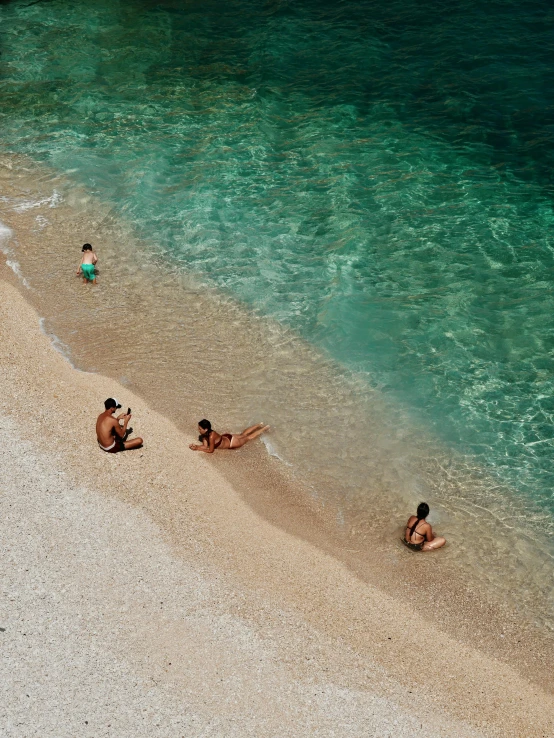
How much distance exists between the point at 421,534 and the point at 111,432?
236 inches

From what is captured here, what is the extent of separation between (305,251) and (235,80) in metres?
11.7

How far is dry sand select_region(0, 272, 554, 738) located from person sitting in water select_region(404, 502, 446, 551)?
1.28 meters

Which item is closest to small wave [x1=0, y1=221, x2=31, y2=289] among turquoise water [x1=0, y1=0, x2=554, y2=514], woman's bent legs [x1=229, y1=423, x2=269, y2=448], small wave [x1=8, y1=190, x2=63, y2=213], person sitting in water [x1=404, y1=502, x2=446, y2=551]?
small wave [x1=8, y1=190, x2=63, y2=213]

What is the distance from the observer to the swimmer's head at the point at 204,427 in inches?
622

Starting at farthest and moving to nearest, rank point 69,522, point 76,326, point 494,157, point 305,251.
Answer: point 494,157
point 305,251
point 76,326
point 69,522

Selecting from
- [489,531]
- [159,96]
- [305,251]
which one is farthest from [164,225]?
[489,531]

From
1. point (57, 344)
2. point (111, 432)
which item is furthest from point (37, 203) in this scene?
point (111, 432)

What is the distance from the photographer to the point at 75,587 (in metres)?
12.8

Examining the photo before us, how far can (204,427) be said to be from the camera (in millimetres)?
15828

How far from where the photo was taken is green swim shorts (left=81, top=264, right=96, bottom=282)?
20938 mm

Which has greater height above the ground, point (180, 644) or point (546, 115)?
point (546, 115)

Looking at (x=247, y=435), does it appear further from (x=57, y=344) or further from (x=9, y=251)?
(x=9, y=251)

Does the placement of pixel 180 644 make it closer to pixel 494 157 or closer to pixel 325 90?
pixel 494 157

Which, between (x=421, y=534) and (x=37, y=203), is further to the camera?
(x=37, y=203)
